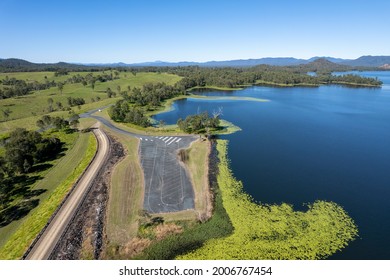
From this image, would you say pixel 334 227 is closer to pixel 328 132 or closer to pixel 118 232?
pixel 118 232

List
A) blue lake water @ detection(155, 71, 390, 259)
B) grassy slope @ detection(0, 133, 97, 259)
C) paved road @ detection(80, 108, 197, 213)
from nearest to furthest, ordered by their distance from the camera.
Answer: grassy slope @ detection(0, 133, 97, 259), blue lake water @ detection(155, 71, 390, 259), paved road @ detection(80, 108, 197, 213)

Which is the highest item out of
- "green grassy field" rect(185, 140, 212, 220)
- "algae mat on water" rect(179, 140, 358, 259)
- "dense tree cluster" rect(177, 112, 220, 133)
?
"dense tree cluster" rect(177, 112, 220, 133)

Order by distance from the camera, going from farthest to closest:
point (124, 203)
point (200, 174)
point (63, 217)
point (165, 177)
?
point (200, 174), point (165, 177), point (124, 203), point (63, 217)

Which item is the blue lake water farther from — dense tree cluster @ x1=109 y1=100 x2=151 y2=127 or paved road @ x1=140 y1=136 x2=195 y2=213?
dense tree cluster @ x1=109 y1=100 x2=151 y2=127

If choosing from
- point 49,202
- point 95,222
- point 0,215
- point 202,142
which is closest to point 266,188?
point 202,142

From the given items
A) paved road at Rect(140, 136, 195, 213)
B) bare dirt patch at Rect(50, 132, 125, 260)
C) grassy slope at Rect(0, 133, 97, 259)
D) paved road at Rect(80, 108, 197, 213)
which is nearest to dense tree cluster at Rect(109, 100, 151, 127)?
paved road at Rect(80, 108, 197, 213)

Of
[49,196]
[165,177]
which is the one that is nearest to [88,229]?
[49,196]

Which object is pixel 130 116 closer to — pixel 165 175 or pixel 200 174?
pixel 165 175
